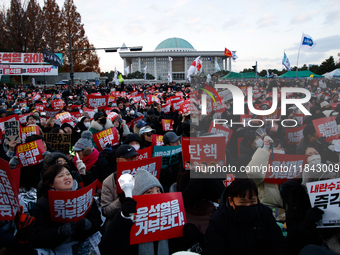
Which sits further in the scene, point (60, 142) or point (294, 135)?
point (294, 135)

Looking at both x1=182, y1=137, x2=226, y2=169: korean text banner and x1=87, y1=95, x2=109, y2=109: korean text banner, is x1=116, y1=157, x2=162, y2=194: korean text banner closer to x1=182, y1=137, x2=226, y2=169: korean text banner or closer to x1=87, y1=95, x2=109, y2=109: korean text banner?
x1=182, y1=137, x2=226, y2=169: korean text banner

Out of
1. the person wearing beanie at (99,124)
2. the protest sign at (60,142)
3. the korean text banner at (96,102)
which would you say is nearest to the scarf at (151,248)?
the protest sign at (60,142)

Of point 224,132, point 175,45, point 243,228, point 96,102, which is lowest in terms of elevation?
point 243,228

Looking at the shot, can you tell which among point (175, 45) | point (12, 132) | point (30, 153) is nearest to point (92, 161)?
point (30, 153)

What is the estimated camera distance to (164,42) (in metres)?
110

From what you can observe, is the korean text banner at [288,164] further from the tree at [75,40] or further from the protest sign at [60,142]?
the tree at [75,40]

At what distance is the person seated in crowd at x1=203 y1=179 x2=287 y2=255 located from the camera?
1.86m

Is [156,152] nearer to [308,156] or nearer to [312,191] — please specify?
[308,156]

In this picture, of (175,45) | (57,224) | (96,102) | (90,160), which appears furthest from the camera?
(175,45)

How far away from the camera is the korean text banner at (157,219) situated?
206 cm

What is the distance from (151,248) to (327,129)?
12.4 feet

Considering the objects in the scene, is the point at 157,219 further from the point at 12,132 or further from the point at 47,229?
the point at 12,132

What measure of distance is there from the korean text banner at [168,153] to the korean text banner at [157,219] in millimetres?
1582

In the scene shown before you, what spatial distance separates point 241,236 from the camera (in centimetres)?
188
